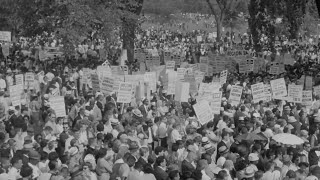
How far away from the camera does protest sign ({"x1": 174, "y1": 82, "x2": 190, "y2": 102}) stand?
1878 centimetres

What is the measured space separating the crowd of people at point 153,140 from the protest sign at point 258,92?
25cm

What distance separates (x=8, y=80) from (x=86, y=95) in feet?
12.2

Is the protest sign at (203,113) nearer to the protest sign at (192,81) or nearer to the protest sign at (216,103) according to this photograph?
the protest sign at (216,103)

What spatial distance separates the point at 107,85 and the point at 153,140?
4.54 meters

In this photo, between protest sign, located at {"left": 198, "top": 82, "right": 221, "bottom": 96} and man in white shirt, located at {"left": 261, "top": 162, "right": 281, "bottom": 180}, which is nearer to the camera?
man in white shirt, located at {"left": 261, "top": 162, "right": 281, "bottom": 180}

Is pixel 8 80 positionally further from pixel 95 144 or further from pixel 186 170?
pixel 186 170

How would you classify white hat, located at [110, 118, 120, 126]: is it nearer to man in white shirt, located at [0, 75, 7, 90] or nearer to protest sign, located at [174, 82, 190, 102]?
protest sign, located at [174, 82, 190, 102]

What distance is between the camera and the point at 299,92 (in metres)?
19.7

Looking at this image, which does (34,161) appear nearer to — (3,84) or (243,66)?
(3,84)

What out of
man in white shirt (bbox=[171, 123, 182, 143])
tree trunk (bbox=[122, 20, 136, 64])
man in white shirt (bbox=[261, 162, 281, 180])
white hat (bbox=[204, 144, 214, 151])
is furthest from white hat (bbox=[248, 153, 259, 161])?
tree trunk (bbox=[122, 20, 136, 64])

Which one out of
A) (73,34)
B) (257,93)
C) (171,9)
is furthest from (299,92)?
(171,9)

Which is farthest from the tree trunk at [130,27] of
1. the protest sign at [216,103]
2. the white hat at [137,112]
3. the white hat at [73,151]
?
the white hat at [73,151]

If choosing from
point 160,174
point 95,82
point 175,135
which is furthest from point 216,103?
point 160,174

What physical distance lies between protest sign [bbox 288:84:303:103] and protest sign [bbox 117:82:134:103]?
13.6 ft
